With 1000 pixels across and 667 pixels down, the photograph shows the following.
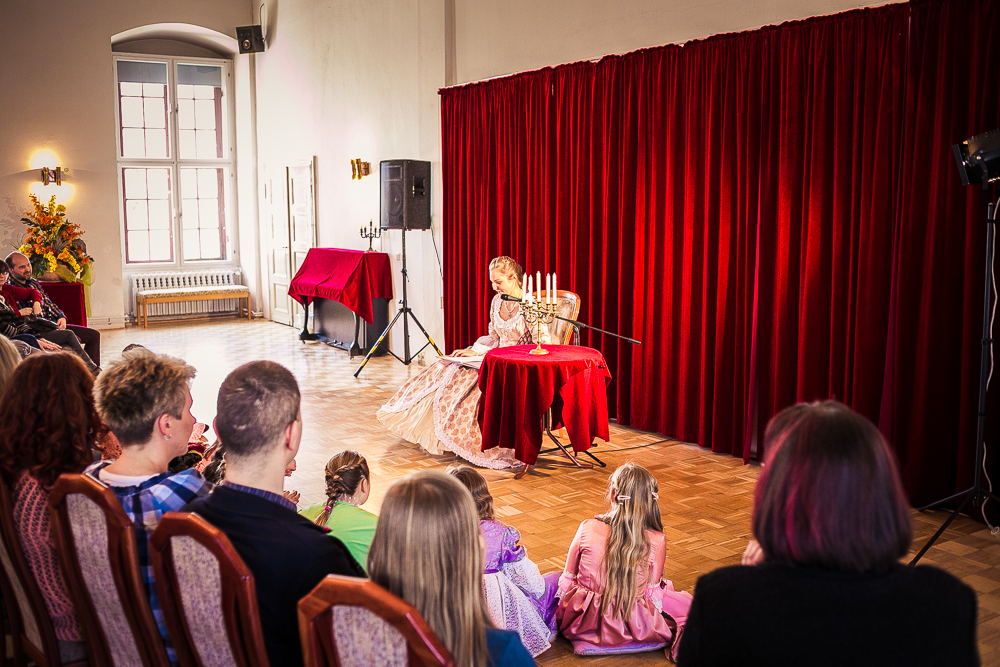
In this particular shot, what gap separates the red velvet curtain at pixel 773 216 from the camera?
177 inches

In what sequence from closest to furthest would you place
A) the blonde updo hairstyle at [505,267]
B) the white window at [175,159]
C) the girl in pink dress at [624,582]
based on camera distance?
1. the girl in pink dress at [624,582]
2. the blonde updo hairstyle at [505,267]
3. the white window at [175,159]

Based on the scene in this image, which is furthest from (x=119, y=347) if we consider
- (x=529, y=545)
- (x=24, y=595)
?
(x=24, y=595)

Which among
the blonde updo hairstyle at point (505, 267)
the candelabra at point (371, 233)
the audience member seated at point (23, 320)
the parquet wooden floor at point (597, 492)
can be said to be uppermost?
the candelabra at point (371, 233)

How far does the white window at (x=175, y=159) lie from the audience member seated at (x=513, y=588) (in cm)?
1154

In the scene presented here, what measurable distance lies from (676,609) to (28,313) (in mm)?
6214

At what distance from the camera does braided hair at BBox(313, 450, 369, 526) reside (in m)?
2.89

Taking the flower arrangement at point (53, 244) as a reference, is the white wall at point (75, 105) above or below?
above

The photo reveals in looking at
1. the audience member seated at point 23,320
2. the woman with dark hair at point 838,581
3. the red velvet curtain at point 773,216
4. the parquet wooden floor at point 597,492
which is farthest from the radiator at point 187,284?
the woman with dark hair at point 838,581

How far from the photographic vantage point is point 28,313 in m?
7.39

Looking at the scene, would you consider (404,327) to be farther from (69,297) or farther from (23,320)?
(23,320)

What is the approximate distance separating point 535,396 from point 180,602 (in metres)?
3.50

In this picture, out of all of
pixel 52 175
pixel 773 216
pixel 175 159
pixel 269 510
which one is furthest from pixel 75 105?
pixel 269 510

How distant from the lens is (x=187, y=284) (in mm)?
13695

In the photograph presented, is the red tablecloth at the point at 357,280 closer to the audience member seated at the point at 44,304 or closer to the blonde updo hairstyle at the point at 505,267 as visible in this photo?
the audience member seated at the point at 44,304
